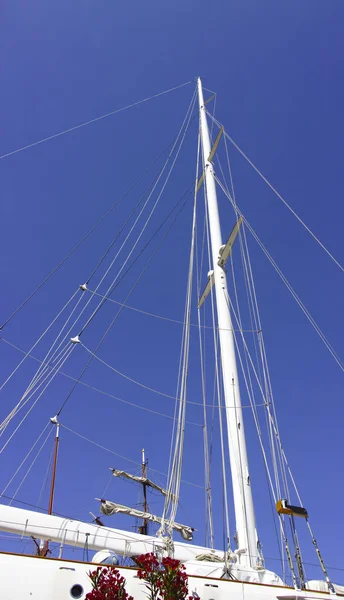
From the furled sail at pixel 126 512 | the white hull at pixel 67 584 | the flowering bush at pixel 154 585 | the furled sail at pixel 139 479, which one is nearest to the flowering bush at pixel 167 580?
the flowering bush at pixel 154 585

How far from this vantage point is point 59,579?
678 cm

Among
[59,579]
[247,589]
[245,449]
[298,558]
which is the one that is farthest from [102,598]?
[245,449]

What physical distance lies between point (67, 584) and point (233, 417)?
5.81m

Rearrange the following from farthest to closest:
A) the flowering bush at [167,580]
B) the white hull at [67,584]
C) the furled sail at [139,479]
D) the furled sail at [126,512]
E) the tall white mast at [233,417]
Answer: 1. the furled sail at [139,479]
2. the furled sail at [126,512]
3. the tall white mast at [233,417]
4. the white hull at [67,584]
5. the flowering bush at [167,580]

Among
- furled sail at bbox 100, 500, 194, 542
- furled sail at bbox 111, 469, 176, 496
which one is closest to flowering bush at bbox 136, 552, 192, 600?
furled sail at bbox 100, 500, 194, 542

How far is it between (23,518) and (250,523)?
510 centimetres

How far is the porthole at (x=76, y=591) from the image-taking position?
22.3 feet

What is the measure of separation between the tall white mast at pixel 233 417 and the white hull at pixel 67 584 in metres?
1.82

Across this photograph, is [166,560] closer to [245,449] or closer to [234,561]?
[234,561]

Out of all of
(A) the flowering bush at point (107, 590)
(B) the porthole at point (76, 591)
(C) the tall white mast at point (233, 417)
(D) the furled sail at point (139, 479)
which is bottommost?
(A) the flowering bush at point (107, 590)

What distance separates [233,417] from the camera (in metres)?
11.4

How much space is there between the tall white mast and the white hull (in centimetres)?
182

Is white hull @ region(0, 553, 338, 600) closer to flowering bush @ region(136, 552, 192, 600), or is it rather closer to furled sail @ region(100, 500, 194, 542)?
flowering bush @ region(136, 552, 192, 600)

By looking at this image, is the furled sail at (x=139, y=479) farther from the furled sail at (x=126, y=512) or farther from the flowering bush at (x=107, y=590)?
the flowering bush at (x=107, y=590)
